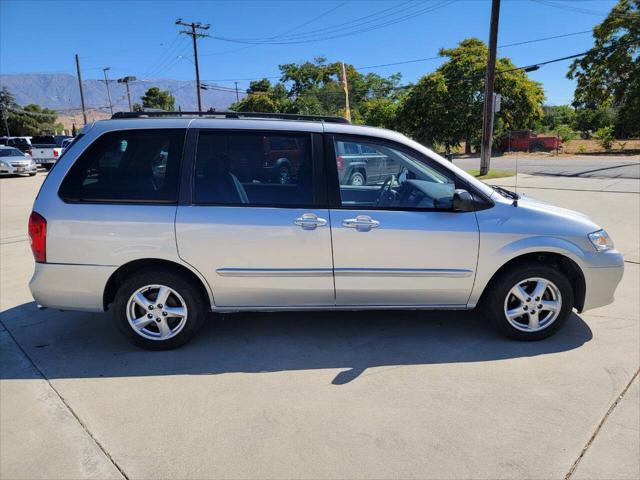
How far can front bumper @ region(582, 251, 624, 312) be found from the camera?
382cm

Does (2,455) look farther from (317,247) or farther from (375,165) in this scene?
(375,165)

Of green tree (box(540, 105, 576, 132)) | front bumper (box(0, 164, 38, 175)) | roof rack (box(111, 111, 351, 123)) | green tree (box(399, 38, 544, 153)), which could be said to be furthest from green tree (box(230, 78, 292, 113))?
roof rack (box(111, 111, 351, 123))

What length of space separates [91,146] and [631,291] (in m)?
5.40

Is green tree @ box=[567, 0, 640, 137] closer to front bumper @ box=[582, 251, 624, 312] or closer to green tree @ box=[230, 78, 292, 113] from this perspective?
front bumper @ box=[582, 251, 624, 312]

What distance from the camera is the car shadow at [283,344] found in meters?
3.59

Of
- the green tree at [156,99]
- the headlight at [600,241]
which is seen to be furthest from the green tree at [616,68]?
the green tree at [156,99]

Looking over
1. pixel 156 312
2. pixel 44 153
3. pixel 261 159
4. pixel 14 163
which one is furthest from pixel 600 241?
pixel 44 153

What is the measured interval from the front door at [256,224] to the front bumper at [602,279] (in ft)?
6.79

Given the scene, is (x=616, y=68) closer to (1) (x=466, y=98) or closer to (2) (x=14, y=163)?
(1) (x=466, y=98)

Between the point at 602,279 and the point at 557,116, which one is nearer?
the point at 602,279

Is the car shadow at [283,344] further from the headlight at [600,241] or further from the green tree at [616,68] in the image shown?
the green tree at [616,68]

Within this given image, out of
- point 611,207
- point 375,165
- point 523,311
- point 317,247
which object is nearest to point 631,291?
point 523,311

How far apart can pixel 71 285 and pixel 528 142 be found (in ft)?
124

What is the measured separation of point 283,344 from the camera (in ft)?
12.9
